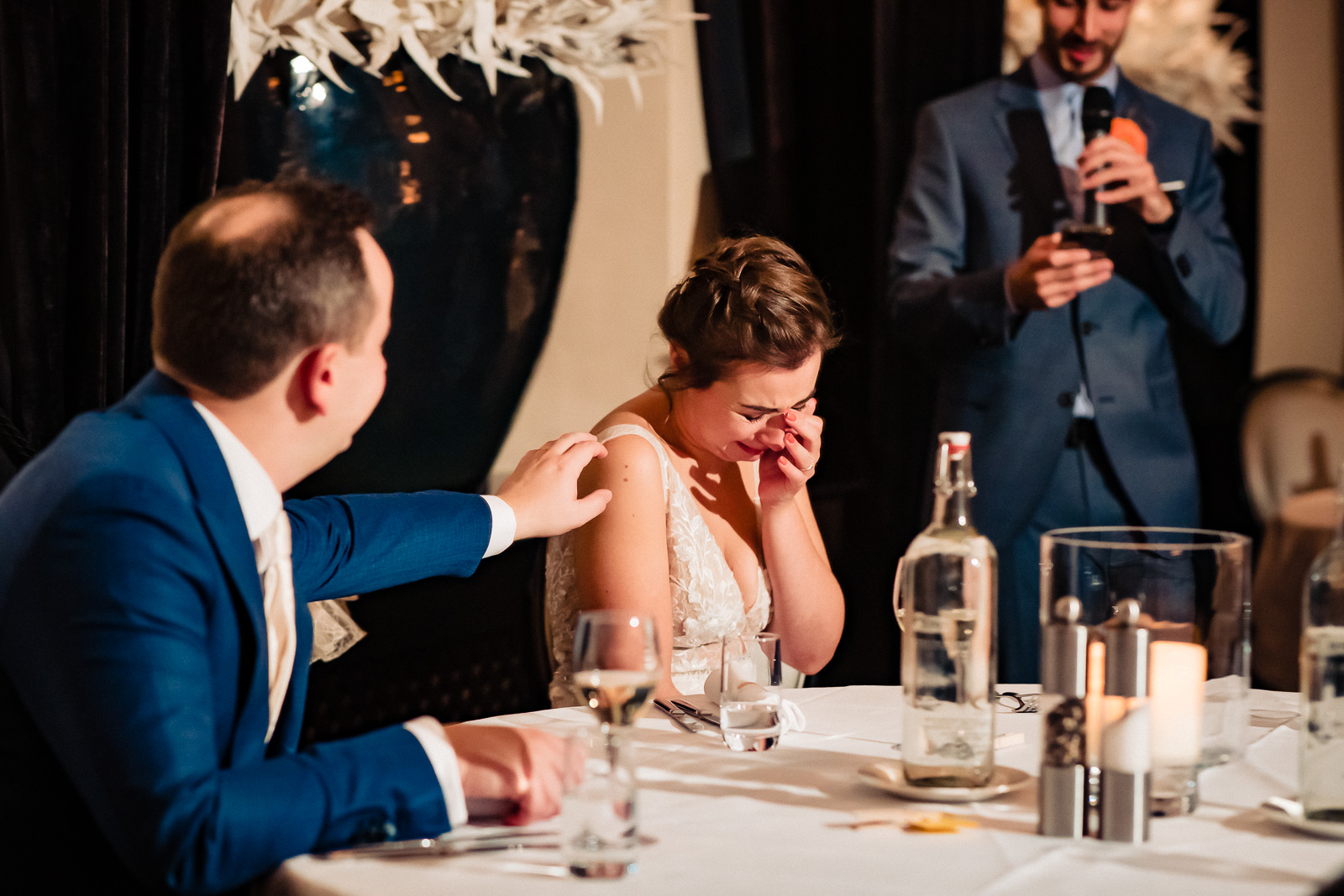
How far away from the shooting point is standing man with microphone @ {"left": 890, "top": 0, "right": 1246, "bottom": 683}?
2.99 meters

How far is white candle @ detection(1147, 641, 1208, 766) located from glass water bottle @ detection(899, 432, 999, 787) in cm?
14

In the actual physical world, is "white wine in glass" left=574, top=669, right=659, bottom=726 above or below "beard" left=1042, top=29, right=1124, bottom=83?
below

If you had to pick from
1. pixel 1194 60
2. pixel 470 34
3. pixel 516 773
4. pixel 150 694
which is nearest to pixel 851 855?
pixel 516 773

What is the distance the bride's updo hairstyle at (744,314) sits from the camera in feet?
6.13

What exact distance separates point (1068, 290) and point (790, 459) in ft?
4.69

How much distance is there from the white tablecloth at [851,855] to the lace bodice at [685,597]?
755 millimetres

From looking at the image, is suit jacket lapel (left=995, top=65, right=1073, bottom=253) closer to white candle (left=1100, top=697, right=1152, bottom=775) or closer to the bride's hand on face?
the bride's hand on face

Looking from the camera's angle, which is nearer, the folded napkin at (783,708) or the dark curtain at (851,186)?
the folded napkin at (783,708)

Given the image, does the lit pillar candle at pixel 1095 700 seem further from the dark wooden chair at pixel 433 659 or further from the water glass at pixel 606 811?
the dark wooden chair at pixel 433 659

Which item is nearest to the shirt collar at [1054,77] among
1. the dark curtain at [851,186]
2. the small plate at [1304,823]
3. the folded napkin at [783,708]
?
the dark curtain at [851,186]

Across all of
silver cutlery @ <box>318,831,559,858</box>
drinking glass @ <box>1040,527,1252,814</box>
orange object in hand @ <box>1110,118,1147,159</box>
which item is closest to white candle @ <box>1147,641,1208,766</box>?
drinking glass @ <box>1040,527,1252,814</box>

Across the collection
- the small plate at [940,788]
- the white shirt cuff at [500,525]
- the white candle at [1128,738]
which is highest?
the white shirt cuff at [500,525]

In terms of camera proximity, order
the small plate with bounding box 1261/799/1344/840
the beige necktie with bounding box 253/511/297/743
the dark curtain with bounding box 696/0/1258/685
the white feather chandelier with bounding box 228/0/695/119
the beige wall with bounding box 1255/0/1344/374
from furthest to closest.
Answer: the dark curtain with bounding box 696/0/1258/685, the beige wall with bounding box 1255/0/1344/374, the white feather chandelier with bounding box 228/0/695/119, the beige necktie with bounding box 253/511/297/743, the small plate with bounding box 1261/799/1344/840

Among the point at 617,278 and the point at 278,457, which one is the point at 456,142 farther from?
the point at 278,457
